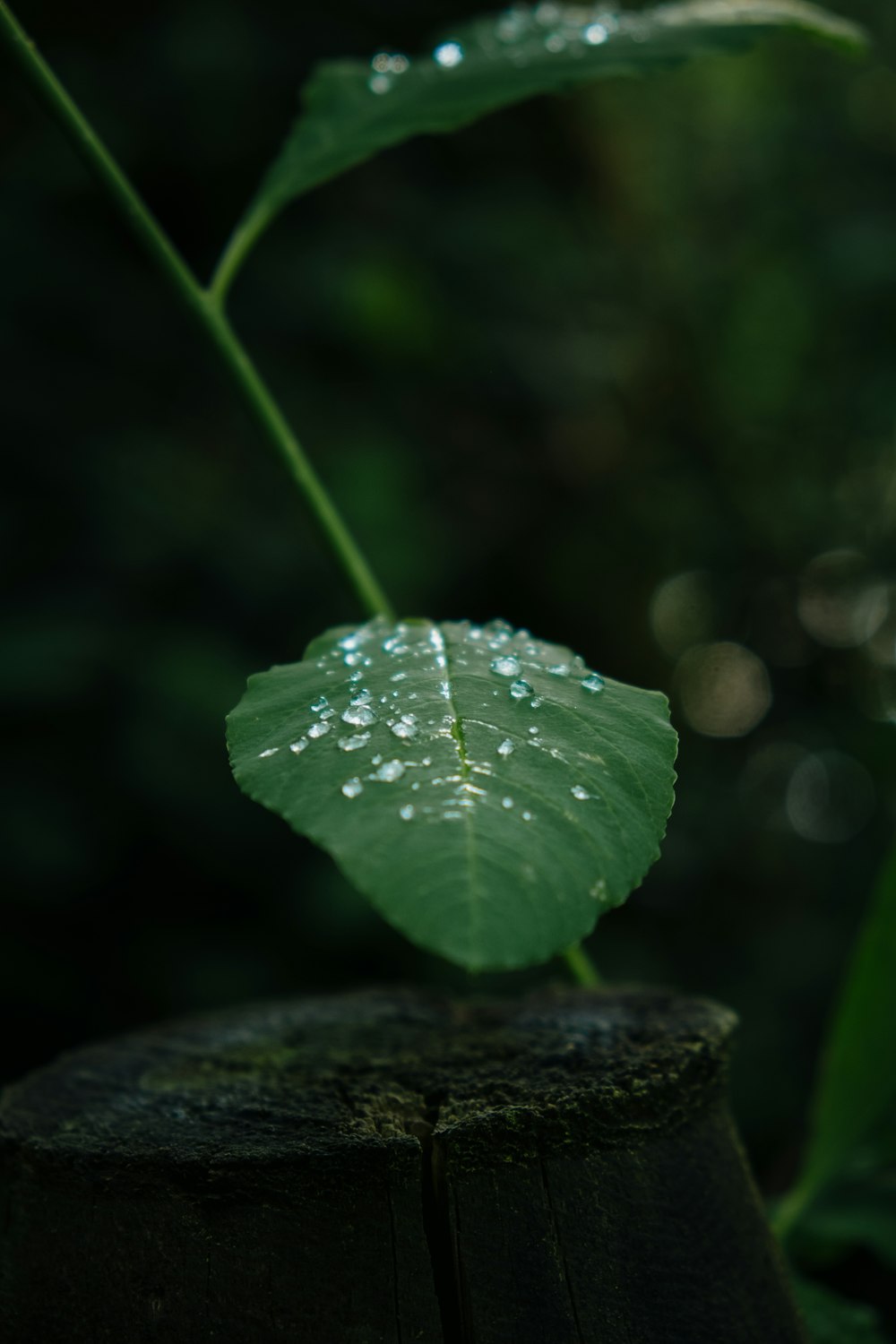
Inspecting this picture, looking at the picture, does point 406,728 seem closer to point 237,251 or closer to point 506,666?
point 506,666

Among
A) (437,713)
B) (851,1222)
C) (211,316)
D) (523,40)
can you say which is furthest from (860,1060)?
(523,40)

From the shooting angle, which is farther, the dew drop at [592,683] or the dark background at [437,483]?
the dark background at [437,483]

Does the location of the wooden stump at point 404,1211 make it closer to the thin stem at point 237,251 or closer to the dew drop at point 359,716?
the dew drop at point 359,716

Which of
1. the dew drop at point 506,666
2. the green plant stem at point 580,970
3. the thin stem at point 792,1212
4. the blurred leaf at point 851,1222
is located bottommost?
the blurred leaf at point 851,1222

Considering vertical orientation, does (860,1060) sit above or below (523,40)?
below

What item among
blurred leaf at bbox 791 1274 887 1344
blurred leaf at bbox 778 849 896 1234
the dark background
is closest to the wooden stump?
blurred leaf at bbox 791 1274 887 1344

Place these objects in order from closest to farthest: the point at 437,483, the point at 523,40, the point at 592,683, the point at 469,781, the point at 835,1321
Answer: the point at 469,781, the point at 592,683, the point at 835,1321, the point at 523,40, the point at 437,483

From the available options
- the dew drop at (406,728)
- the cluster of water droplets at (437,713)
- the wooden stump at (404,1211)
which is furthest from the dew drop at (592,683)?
the wooden stump at (404,1211)

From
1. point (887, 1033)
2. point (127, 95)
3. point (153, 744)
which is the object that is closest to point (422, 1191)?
point (887, 1033)
